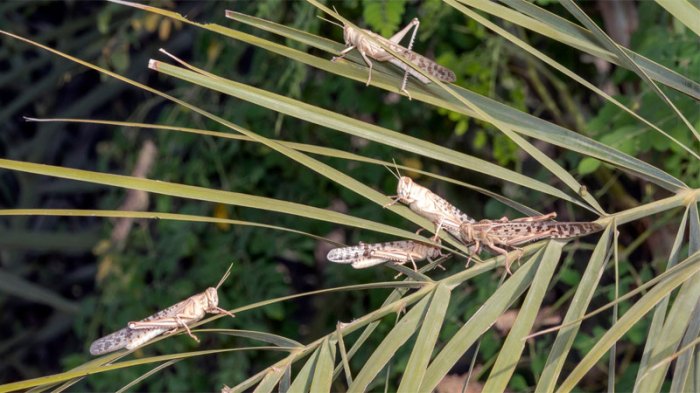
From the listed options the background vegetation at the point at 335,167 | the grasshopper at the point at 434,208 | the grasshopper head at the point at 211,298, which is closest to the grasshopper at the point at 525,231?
the grasshopper at the point at 434,208

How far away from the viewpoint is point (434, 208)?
0.87 m

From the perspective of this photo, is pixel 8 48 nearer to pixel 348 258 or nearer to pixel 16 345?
pixel 16 345

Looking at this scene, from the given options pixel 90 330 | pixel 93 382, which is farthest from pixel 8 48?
pixel 93 382

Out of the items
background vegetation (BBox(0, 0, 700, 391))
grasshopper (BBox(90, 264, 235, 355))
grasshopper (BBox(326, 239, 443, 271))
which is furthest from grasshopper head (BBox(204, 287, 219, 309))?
background vegetation (BBox(0, 0, 700, 391))

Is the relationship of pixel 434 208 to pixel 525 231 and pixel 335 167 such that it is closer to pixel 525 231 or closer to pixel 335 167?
pixel 525 231

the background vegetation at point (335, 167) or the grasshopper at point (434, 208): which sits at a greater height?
the grasshopper at point (434, 208)

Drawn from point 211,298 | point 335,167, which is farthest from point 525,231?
point 335,167

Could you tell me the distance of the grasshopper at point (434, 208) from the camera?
2.81ft

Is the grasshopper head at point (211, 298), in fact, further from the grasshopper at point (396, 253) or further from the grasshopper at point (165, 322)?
the grasshopper at point (396, 253)

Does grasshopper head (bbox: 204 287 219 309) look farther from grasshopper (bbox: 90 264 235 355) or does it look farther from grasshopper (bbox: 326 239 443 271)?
grasshopper (bbox: 326 239 443 271)

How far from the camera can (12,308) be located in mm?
3717

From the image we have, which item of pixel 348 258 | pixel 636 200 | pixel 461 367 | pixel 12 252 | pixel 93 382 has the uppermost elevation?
pixel 348 258

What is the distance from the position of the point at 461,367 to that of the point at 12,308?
2276 mm

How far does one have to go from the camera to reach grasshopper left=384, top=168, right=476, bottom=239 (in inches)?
33.8
